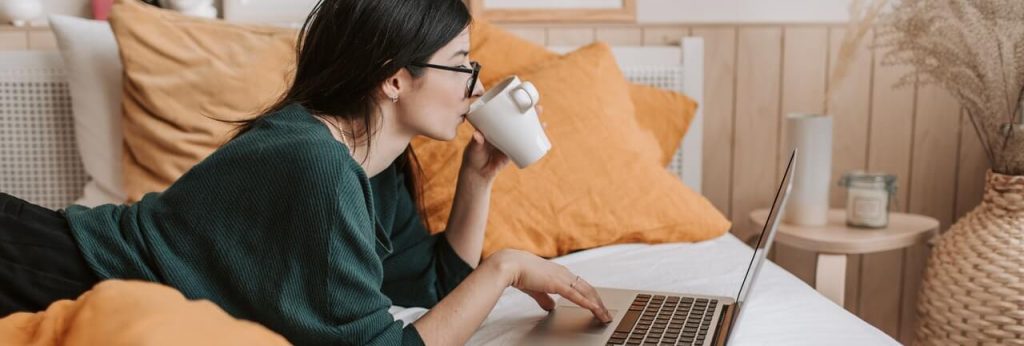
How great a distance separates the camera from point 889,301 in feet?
8.00

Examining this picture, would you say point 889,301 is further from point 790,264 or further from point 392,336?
point 392,336

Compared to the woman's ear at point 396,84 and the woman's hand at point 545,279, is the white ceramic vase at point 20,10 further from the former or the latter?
the woman's hand at point 545,279

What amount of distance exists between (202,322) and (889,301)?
205 cm

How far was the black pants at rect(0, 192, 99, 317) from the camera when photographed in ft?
3.76

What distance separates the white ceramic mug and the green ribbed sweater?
26 centimetres

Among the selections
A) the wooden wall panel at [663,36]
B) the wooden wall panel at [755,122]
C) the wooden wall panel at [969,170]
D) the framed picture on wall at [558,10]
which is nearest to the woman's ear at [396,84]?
the framed picture on wall at [558,10]

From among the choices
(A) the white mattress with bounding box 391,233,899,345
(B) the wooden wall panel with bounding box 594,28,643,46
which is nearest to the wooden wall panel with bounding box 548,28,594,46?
Answer: (B) the wooden wall panel with bounding box 594,28,643,46

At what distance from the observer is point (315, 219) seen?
1.01 metres

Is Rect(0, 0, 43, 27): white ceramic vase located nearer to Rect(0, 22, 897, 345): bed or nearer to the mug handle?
Rect(0, 22, 897, 345): bed

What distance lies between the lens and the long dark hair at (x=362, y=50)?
46.9 inches

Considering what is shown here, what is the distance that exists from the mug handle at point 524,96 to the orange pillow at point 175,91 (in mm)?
685

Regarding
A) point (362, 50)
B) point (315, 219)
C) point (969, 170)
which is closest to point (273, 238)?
point (315, 219)

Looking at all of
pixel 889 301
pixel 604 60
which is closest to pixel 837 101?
pixel 889 301

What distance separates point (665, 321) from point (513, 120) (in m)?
0.34
